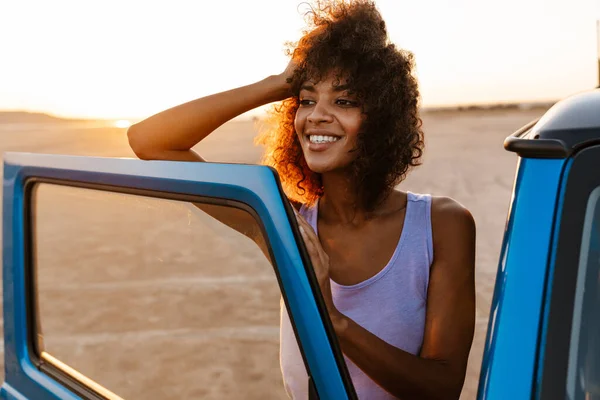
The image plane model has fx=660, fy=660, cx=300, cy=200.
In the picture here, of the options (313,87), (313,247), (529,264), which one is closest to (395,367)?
(313,247)

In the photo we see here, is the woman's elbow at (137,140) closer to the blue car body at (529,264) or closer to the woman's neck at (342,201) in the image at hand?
the woman's neck at (342,201)

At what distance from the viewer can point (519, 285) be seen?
108 cm

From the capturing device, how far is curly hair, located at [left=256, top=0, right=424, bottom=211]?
6.67ft

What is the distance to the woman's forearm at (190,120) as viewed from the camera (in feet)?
7.50

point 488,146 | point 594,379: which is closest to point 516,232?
point 594,379

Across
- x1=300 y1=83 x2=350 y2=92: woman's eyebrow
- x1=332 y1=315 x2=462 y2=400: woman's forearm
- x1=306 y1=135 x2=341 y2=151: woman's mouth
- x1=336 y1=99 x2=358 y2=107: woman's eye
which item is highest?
x1=300 y1=83 x2=350 y2=92: woman's eyebrow

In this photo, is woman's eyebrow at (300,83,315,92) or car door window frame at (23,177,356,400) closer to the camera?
car door window frame at (23,177,356,400)

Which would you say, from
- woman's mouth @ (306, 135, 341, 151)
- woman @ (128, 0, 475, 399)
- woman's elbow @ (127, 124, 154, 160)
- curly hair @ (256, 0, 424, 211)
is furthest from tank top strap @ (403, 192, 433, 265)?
woman's elbow @ (127, 124, 154, 160)

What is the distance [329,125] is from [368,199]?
285mm

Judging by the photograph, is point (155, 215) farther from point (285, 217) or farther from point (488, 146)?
point (488, 146)

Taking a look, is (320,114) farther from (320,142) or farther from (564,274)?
(564,274)

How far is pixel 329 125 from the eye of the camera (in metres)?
1.95

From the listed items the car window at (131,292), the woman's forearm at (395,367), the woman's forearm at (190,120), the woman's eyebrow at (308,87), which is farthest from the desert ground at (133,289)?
the woman's eyebrow at (308,87)

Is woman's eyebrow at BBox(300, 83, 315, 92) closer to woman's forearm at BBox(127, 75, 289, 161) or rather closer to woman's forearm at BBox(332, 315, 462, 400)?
woman's forearm at BBox(127, 75, 289, 161)
